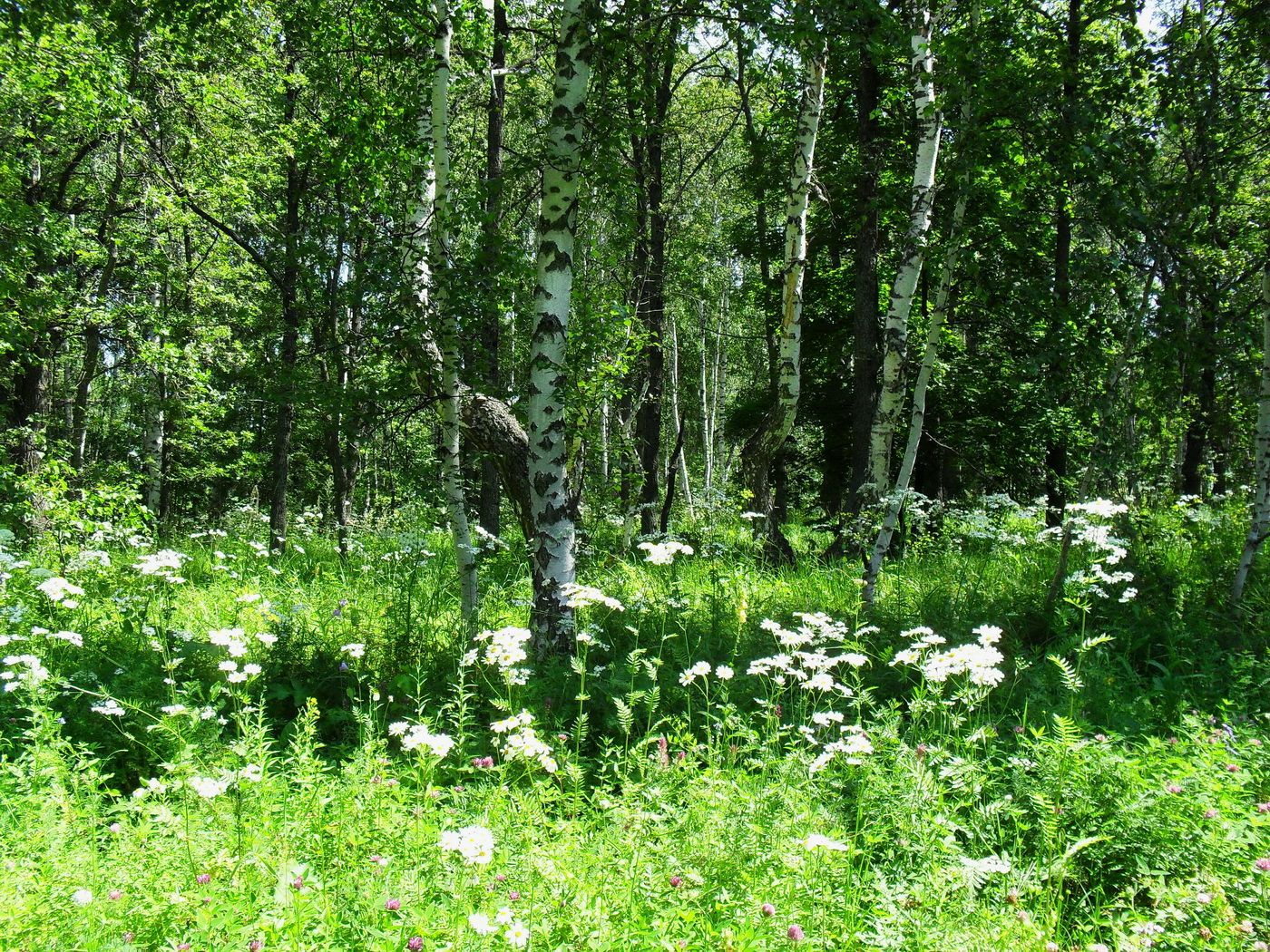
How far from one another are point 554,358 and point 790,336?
4212mm

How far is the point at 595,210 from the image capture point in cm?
912

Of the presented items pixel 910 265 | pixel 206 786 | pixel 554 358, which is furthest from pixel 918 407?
pixel 206 786

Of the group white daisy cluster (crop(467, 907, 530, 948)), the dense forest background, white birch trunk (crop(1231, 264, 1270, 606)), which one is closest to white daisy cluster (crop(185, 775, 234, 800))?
white daisy cluster (crop(467, 907, 530, 948))

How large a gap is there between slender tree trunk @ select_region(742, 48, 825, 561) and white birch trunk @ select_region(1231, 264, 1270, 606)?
3.93 m

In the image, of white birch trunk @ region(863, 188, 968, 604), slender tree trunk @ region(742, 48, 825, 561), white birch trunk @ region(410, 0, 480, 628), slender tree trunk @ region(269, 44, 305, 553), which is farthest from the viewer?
slender tree trunk @ region(269, 44, 305, 553)

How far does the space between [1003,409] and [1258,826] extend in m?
13.6

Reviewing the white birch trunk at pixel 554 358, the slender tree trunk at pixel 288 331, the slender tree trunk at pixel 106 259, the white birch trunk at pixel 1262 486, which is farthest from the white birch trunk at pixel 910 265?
A: the slender tree trunk at pixel 106 259

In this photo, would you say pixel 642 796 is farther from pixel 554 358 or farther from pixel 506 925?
pixel 554 358

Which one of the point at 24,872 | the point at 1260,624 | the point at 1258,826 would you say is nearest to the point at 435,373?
the point at 24,872

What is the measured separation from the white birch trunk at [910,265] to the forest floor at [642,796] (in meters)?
2.73

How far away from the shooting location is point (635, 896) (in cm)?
230

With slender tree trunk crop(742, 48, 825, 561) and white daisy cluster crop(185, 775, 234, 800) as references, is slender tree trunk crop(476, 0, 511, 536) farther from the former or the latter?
white daisy cluster crop(185, 775, 234, 800)

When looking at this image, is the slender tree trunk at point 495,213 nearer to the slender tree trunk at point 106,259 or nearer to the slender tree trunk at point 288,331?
the slender tree trunk at point 288,331

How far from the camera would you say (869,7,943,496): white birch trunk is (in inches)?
265
